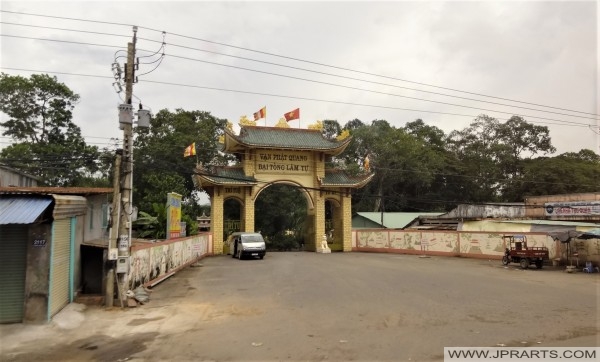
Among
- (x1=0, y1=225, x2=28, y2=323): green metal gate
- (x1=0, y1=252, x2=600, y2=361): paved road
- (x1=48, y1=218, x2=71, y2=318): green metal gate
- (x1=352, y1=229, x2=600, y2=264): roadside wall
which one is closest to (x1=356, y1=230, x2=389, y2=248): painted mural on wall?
(x1=352, y1=229, x2=600, y2=264): roadside wall

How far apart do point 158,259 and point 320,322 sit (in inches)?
354

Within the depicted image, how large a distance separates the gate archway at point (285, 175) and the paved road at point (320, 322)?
16.5 metres

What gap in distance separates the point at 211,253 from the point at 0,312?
21728 millimetres

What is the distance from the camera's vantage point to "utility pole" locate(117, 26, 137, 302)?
11227 millimetres

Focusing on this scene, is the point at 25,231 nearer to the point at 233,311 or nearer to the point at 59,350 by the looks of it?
the point at 59,350

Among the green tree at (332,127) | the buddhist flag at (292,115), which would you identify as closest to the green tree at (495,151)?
the green tree at (332,127)

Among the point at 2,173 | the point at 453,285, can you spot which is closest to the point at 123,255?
the point at 453,285

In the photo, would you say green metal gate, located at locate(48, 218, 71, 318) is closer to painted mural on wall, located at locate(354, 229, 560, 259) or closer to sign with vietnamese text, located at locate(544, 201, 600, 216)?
painted mural on wall, located at locate(354, 229, 560, 259)

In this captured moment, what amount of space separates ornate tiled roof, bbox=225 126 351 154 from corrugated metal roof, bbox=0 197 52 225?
21.8m

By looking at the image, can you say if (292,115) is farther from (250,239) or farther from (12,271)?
(12,271)

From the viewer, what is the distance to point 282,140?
32.6 meters

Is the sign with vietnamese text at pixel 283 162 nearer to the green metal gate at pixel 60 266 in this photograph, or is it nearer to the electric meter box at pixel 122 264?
the electric meter box at pixel 122 264

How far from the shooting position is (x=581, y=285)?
1442 centimetres

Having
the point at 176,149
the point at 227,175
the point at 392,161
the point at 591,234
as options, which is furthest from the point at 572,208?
the point at 176,149
